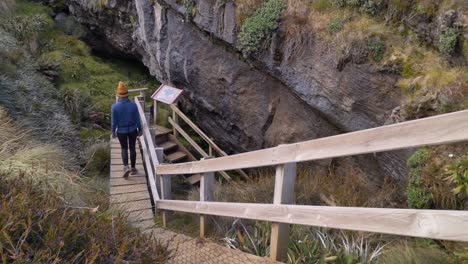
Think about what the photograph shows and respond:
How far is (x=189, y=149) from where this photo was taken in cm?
1127

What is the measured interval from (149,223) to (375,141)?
3.89 meters

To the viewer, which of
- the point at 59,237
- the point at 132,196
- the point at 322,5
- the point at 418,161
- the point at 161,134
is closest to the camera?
the point at 59,237

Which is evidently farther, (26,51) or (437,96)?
(26,51)

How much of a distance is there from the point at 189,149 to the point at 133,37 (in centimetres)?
371

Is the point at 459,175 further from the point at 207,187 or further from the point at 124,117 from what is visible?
the point at 124,117

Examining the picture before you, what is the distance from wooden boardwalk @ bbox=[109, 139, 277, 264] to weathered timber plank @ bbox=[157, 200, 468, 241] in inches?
16.6

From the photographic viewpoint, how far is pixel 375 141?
8.08ft

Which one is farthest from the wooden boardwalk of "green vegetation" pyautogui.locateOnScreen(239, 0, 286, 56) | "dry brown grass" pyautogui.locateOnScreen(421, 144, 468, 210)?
"green vegetation" pyautogui.locateOnScreen(239, 0, 286, 56)

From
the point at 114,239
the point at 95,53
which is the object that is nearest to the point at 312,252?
the point at 114,239

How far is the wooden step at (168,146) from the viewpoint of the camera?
34.0 feet

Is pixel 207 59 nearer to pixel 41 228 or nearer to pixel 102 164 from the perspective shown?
pixel 102 164

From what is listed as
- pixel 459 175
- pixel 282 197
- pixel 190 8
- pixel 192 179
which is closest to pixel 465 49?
pixel 459 175

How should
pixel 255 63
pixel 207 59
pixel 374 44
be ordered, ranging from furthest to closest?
pixel 207 59
pixel 255 63
pixel 374 44

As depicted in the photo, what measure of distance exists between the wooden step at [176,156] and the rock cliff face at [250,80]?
105 cm
